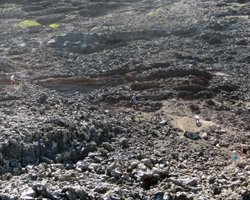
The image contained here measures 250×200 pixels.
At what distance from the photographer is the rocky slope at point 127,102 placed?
53.2 feet

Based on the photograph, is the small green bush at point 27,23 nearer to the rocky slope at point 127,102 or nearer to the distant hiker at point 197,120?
the rocky slope at point 127,102

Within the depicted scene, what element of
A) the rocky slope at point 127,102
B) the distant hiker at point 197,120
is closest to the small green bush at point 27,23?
the rocky slope at point 127,102

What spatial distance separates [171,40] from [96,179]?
888 inches

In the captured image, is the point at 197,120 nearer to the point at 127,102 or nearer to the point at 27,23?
the point at 127,102

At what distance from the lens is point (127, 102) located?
87.7 feet

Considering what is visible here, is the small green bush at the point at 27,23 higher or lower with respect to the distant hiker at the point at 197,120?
higher

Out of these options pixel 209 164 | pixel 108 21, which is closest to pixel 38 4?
pixel 108 21

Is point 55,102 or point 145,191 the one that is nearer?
point 145,191

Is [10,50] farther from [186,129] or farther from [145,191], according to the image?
[145,191]

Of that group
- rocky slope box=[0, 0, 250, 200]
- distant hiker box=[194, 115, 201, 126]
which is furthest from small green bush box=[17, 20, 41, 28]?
distant hiker box=[194, 115, 201, 126]

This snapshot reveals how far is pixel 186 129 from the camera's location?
2320cm

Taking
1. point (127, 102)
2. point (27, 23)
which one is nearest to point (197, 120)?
point (127, 102)

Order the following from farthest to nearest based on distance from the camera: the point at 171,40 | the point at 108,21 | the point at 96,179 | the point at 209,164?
the point at 108,21
the point at 171,40
the point at 209,164
the point at 96,179

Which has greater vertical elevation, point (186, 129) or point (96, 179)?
point (96, 179)
